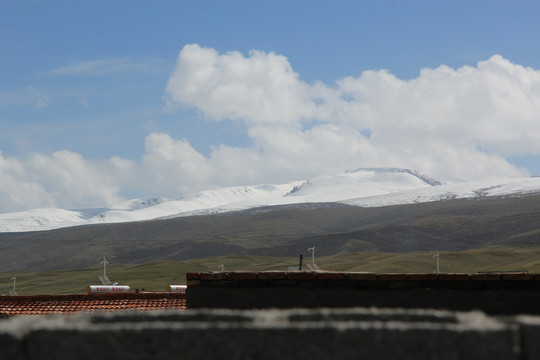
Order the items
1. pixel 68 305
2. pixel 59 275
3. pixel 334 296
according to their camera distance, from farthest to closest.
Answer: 1. pixel 59 275
2. pixel 68 305
3. pixel 334 296

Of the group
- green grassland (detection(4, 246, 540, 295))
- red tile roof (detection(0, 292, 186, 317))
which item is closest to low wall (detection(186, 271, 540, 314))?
red tile roof (detection(0, 292, 186, 317))

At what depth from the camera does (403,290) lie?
39.2 feet

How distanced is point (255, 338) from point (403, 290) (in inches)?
345

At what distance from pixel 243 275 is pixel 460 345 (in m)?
8.98

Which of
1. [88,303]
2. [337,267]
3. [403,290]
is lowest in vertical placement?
[88,303]

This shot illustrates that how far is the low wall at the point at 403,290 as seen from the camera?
39.2 feet

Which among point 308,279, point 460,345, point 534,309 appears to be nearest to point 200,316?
point 460,345

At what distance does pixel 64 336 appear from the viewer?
3.48 meters

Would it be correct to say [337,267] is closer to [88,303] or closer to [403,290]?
[88,303]

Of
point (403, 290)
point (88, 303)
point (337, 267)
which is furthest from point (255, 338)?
point (337, 267)

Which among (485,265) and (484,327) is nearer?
(484,327)

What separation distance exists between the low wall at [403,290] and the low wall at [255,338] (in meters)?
8.34

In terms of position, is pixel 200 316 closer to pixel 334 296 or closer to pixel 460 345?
pixel 460 345

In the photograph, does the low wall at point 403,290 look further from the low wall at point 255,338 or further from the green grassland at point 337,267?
the green grassland at point 337,267
